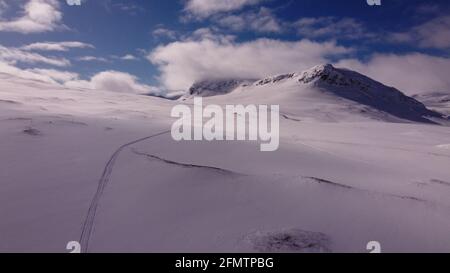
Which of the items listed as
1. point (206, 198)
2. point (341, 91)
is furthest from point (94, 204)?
point (341, 91)

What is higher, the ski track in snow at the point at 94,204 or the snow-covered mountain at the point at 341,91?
the snow-covered mountain at the point at 341,91

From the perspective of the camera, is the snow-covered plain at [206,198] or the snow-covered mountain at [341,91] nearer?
the snow-covered plain at [206,198]

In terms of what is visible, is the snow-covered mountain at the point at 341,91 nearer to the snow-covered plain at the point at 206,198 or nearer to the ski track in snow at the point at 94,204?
the snow-covered plain at the point at 206,198

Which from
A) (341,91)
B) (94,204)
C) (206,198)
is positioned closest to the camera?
(94,204)

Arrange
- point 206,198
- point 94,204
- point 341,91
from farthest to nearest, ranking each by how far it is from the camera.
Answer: point 341,91 → point 206,198 → point 94,204

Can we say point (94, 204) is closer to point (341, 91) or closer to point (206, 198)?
point (206, 198)

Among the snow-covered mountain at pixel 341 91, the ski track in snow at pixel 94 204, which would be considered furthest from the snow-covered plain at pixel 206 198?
the snow-covered mountain at pixel 341 91
